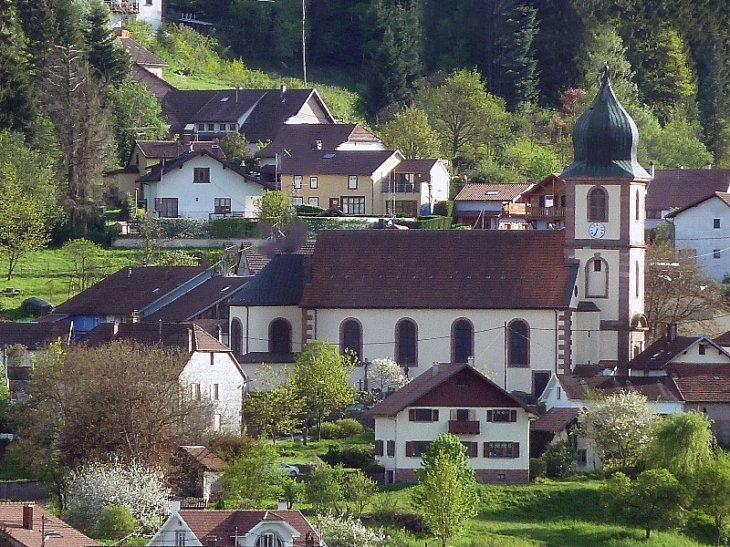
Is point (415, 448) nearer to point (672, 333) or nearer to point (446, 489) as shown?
point (446, 489)

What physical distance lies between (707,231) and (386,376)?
87.6 feet

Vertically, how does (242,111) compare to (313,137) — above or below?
above

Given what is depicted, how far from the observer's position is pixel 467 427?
246 ft

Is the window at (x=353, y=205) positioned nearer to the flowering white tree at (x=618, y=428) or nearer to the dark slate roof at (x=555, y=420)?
the dark slate roof at (x=555, y=420)

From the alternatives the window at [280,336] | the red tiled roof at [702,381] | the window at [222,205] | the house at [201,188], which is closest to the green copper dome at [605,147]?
the red tiled roof at [702,381]

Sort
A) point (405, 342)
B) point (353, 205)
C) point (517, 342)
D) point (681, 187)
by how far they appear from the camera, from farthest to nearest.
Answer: point (681, 187) → point (353, 205) → point (405, 342) → point (517, 342)

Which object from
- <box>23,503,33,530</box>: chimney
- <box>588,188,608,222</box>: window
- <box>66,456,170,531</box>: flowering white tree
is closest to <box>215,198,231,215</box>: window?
<box>588,188,608,222</box>: window

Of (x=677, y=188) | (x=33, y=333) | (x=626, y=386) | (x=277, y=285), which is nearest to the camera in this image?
(x=626, y=386)

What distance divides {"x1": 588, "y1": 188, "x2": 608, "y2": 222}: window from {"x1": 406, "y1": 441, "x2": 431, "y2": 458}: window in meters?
13.9

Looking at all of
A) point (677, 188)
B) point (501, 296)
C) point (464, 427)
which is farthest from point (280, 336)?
point (677, 188)

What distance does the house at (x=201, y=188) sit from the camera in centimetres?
10912

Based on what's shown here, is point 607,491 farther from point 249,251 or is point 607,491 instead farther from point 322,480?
point 249,251

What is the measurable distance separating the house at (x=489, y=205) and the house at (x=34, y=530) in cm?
4805

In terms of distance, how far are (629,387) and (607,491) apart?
7.70 metres
